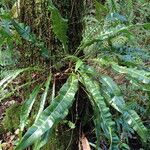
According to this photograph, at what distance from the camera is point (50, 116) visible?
2174 millimetres

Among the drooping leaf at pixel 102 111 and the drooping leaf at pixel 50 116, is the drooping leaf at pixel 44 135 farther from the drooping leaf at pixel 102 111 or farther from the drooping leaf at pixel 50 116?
the drooping leaf at pixel 102 111

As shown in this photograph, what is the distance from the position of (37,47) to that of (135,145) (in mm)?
1479

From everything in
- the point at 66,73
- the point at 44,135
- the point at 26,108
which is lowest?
the point at 44,135

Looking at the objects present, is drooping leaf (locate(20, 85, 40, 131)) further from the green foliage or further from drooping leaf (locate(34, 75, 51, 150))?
the green foliage

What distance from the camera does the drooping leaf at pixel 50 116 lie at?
2060mm

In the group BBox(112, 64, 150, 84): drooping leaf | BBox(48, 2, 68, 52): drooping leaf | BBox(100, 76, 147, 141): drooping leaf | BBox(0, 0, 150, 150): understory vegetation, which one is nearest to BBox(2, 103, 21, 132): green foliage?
BBox(0, 0, 150, 150): understory vegetation

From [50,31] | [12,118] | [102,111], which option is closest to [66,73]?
[50,31]

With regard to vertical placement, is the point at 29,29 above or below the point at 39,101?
above

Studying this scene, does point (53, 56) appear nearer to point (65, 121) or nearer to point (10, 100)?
point (65, 121)

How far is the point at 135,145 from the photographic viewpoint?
3.54m

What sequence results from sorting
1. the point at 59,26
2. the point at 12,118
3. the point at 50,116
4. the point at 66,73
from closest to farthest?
the point at 50,116
the point at 59,26
the point at 66,73
the point at 12,118

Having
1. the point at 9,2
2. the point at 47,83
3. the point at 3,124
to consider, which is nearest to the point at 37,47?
the point at 47,83

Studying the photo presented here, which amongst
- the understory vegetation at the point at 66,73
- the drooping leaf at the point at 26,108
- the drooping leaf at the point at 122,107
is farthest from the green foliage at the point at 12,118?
the drooping leaf at the point at 122,107

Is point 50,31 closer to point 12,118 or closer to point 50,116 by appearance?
point 50,116
